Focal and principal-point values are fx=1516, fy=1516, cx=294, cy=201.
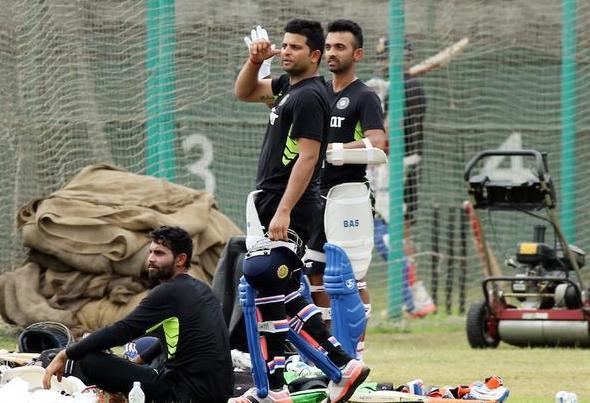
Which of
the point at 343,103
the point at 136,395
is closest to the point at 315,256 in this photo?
the point at 343,103

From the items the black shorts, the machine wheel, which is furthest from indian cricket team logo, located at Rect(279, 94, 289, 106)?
the machine wheel

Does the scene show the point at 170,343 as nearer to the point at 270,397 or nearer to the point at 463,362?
the point at 270,397

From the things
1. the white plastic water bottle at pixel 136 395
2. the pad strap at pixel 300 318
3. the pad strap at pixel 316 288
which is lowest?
the pad strap at pixel 316 288

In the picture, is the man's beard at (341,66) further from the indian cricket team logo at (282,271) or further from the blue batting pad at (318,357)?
the blue batting pad at (318,357)

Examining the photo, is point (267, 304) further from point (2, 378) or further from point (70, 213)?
point (70, 213)

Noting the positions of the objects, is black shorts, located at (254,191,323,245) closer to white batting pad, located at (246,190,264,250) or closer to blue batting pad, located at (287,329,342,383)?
white batting pad, located at (246,190,264,250)

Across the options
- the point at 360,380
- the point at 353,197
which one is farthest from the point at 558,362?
the point at 360,380

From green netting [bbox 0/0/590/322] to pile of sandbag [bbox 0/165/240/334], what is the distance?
0.48 metres

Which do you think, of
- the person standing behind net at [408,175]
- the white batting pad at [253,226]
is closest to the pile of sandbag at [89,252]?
the person standing behind net at [408,175]

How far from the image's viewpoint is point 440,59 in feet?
43.8

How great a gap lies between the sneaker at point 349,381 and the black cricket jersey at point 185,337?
1.71ft

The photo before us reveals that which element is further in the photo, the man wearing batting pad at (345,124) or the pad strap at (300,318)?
the man wearing batting pad at (345,124)

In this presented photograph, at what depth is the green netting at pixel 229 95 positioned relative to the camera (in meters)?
11.9

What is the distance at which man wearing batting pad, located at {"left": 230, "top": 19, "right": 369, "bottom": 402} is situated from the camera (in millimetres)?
7160
